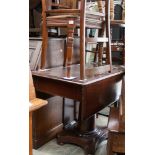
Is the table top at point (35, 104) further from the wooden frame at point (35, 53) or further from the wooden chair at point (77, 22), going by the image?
the wooden frame at point (35, 53)

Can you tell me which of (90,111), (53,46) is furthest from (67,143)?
(53,46)

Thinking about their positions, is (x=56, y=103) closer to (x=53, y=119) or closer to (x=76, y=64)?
(x=53, y=119)

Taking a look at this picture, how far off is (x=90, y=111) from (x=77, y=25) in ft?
2.06

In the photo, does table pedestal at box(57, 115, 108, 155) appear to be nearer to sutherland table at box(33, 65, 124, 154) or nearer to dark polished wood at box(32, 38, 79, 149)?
sutherland table at box(33, 65, 124, 154)

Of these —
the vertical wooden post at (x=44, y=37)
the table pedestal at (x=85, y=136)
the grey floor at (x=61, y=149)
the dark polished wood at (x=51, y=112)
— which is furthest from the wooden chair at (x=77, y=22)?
the grey floor at (x=61, y=149)

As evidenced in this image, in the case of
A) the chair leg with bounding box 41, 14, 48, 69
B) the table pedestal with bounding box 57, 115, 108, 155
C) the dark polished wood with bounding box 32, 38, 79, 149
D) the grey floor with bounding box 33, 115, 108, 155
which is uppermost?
the chair leg with bounding box 41, 14, 48, 69

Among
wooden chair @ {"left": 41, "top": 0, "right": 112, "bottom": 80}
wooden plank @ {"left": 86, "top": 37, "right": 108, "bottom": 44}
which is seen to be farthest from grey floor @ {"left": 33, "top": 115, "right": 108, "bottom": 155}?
wooden plank @ {"left": 86, "top": 37, "right": 108, "bottom": 44}

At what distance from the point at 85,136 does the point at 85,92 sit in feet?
2.23

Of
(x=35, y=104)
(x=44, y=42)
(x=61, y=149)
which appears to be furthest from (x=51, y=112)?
(x=35, y=104)

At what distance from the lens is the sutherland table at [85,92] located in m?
1.51

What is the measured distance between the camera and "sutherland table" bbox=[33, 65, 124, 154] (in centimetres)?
151

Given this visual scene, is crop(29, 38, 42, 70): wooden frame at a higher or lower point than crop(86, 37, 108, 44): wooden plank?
lower

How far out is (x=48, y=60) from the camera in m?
2.02

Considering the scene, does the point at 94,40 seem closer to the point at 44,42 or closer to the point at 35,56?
the point at 44,42
